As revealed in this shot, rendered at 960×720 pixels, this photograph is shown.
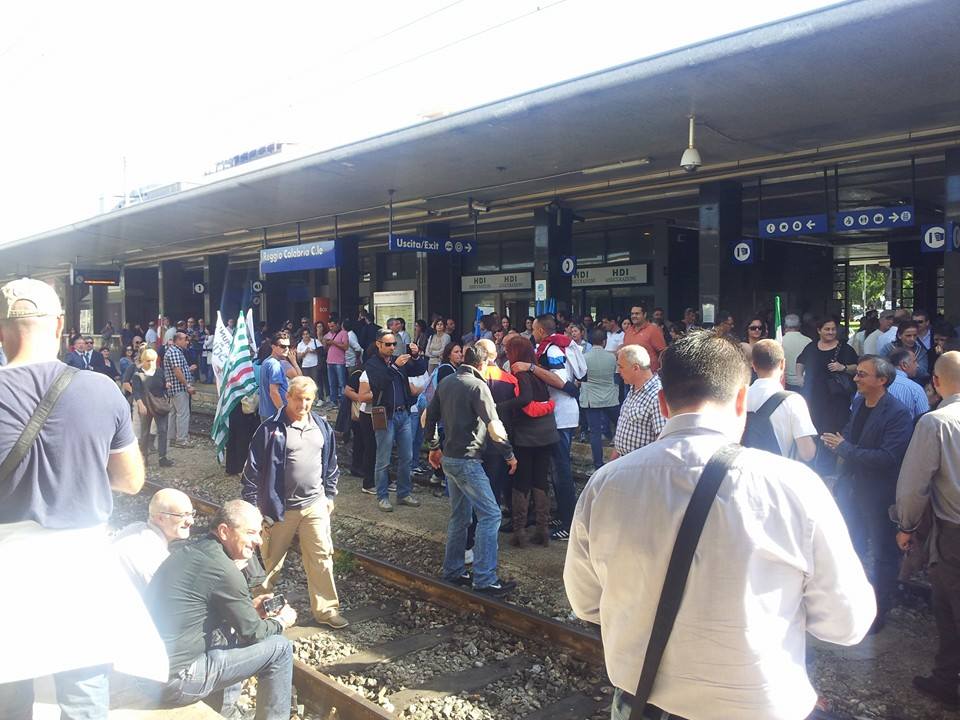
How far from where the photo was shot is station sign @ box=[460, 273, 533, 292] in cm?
2220

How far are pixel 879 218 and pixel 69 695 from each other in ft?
38.3

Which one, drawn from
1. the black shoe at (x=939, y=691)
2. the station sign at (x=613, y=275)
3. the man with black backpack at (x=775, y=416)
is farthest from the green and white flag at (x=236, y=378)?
the station sign at (x=613, y=275)

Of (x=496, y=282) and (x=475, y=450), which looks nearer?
(x=475, y=450)

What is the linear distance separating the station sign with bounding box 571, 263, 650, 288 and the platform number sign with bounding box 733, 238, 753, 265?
5.70 metres

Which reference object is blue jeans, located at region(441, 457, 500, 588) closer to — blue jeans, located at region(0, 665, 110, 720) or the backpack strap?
the backpack strap

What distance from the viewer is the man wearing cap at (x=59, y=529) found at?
8.53 ft

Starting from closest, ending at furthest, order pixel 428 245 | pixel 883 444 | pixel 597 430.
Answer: pixel 883 444 → pixel 597 430 → pixel 428 245

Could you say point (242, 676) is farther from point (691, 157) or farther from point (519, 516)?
point (691, 157)

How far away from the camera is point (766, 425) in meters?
5.00

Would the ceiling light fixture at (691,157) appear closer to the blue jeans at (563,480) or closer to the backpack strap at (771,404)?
the blue jeans at (563,480)

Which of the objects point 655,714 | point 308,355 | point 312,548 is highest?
point 308,355

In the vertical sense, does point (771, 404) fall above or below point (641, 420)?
above

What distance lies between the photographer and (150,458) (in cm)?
1284

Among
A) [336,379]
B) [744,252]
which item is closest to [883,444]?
[744,252]
